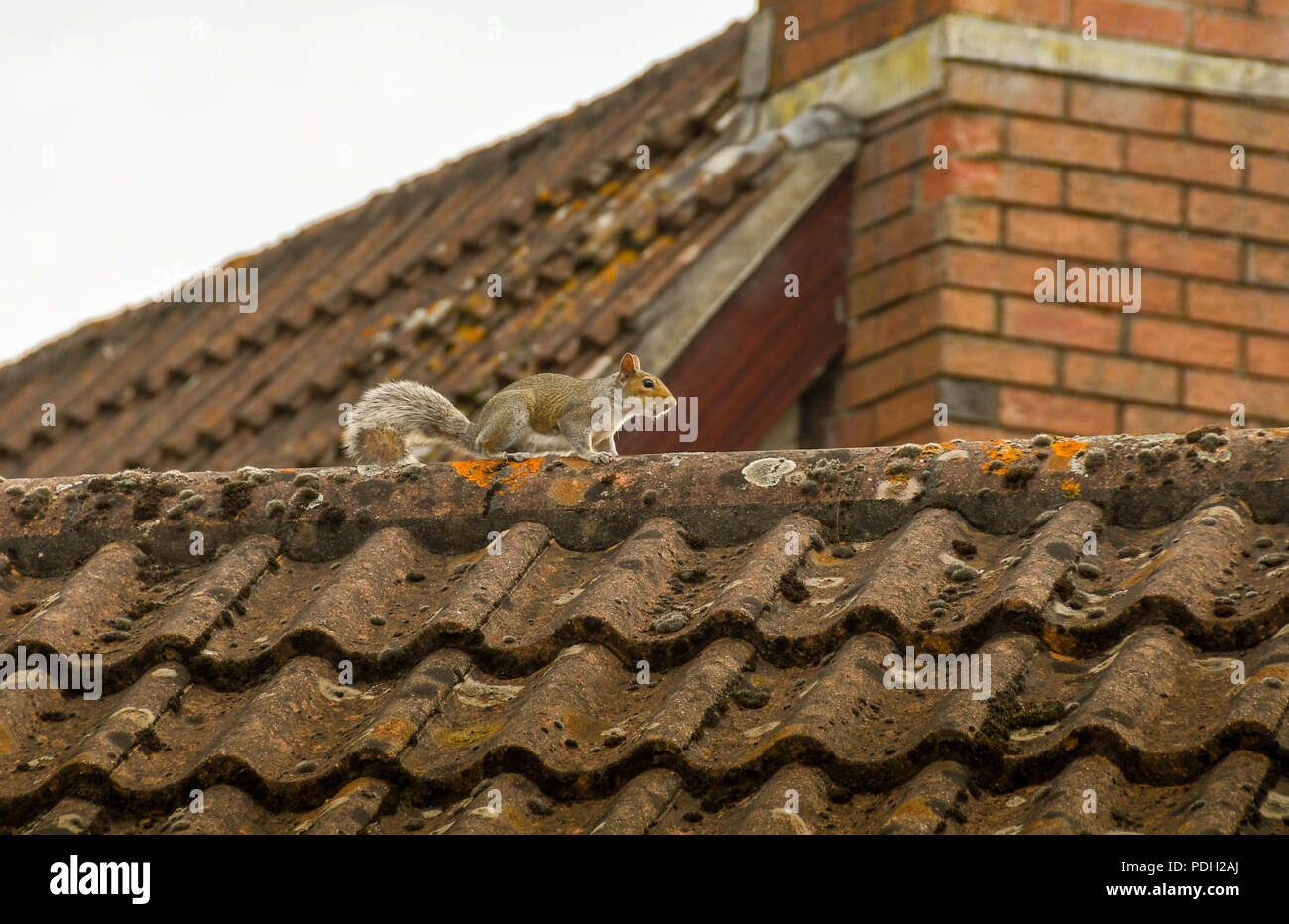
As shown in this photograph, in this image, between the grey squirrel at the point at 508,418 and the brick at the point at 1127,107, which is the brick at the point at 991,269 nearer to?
the brick at the point at 1127,107

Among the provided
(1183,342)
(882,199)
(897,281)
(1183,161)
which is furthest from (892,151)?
(1183,342)

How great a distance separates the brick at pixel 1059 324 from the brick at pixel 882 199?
68 cm

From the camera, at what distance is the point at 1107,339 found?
7.75m

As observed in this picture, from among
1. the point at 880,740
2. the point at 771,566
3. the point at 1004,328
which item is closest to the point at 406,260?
the point at 1004,328

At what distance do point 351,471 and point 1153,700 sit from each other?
6.38 ft

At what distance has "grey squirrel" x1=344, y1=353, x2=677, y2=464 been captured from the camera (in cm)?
467

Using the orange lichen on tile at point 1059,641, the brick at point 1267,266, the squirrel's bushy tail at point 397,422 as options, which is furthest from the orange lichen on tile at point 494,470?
the brick at point 1267,266

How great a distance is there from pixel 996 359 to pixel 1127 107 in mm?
1351

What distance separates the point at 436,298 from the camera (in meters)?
9.00

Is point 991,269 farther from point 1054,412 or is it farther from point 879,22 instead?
point 879,22

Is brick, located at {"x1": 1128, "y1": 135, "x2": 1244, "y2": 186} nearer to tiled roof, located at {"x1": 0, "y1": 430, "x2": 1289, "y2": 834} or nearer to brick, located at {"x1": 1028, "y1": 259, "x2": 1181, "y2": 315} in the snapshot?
brick, located at {"x1": 1028, "y1": 259, "x2": 1181, "y2": 315}

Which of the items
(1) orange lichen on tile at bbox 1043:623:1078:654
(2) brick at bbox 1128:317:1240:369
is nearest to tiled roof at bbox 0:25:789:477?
(2) brick at bbox 1128:317:1240:369
